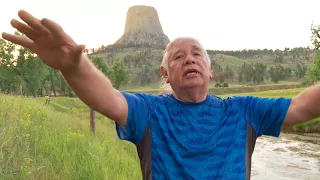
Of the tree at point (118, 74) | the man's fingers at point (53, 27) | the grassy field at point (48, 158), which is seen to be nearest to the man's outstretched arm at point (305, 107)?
the man's fingers at point (53, 27)

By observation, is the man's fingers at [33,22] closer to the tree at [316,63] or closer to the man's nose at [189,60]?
the man's nose at [189,60]

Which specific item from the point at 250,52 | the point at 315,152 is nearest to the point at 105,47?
the point at 250,52

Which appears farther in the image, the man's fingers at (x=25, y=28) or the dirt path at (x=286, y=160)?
the dirt path at (x=286, y=160)

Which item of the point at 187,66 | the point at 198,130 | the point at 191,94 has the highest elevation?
the point at 187,66

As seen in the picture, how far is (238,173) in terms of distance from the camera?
82.3 inches

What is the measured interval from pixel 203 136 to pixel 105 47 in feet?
A: 566

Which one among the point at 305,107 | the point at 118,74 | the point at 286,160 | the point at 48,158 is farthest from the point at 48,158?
the point at 118,74

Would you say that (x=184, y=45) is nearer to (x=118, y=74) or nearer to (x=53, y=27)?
(x=53, y=27)

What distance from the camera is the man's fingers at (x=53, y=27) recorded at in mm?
1462

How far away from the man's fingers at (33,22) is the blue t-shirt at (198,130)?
685 mm

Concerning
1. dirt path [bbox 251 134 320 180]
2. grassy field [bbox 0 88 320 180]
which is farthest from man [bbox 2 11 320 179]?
dirt path [bbox 251 134 320 180]

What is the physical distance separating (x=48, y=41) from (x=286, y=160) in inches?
584

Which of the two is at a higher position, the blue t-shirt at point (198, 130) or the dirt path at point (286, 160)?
the blue t-shirt at point (198, 130)

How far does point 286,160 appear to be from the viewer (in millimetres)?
14750
